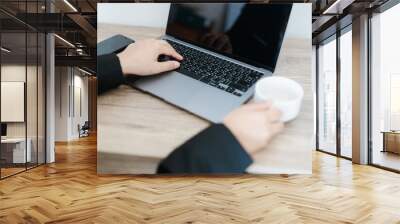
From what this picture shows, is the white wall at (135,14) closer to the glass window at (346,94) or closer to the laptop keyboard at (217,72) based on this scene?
the laptop keyboard at (217,72)

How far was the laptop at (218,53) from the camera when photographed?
6.02 meters

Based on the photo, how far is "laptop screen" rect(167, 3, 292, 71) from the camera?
6155mm

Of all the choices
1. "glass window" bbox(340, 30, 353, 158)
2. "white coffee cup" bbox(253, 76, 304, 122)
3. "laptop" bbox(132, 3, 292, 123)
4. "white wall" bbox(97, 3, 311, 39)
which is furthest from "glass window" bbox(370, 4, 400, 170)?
"laptop" bbox(132, 3, 292, 123)

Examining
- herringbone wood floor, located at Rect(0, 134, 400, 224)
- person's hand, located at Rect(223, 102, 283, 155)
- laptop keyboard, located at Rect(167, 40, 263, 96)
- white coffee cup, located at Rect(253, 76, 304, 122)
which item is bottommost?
herringbone wood floor, located at Rect(0, 134, 400, 224)

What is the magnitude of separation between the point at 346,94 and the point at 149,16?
16.9 feet

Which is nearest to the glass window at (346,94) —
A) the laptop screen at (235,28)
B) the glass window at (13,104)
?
the laptop screen at (235,28)

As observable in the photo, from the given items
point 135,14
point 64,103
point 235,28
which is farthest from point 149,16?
point 64,103

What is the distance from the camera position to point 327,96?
34.4 feet

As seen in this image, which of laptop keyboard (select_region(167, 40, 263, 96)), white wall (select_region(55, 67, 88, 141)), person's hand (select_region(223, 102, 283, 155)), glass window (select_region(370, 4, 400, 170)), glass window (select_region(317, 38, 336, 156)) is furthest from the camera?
white wall (select_region(55, 67, 88, 141))

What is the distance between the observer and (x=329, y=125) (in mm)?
10281

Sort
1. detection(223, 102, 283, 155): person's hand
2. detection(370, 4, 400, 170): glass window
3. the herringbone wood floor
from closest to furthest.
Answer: the herringbone wood floor < detection(223, 102, 283, 155): person's hand < detection(370, 4, 400, 170): glass window

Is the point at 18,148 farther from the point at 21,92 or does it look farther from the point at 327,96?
the point at 327,96

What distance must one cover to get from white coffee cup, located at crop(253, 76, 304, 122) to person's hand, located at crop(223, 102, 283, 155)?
0.10 metres

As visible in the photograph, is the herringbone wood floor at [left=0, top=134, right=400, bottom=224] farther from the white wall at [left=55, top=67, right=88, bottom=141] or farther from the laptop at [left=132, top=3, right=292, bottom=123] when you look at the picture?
the white wall at [left=55, top=67, right=88, bottom=141]
